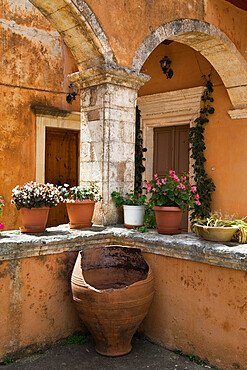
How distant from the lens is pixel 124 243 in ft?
13.0

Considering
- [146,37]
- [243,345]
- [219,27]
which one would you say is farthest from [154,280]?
[219,27]

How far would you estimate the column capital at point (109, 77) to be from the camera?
423 cm

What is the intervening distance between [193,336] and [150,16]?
11.2 feet

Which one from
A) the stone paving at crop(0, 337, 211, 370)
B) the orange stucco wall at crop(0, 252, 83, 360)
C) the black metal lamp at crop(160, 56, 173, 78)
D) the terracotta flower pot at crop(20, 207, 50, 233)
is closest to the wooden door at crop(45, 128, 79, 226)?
the black metal lamp at crop(160, 56, 173, 78)

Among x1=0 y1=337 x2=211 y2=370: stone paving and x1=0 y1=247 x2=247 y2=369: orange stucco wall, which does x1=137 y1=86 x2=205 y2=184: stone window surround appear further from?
x1=0 y1=337 x2=211 y2=370: stone paving

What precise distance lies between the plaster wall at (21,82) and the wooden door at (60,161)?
52cm

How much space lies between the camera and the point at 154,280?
361 centimetres

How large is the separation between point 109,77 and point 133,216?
1.47m

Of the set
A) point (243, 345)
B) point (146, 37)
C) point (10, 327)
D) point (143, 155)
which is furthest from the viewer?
point (143, 155)

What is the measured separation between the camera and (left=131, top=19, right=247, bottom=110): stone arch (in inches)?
184

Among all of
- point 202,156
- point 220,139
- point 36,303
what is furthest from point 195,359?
point 220,139

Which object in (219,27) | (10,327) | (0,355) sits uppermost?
(219,27)

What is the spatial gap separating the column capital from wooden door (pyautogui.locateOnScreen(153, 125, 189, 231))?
282cm

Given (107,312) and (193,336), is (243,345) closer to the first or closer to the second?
(193,336)
